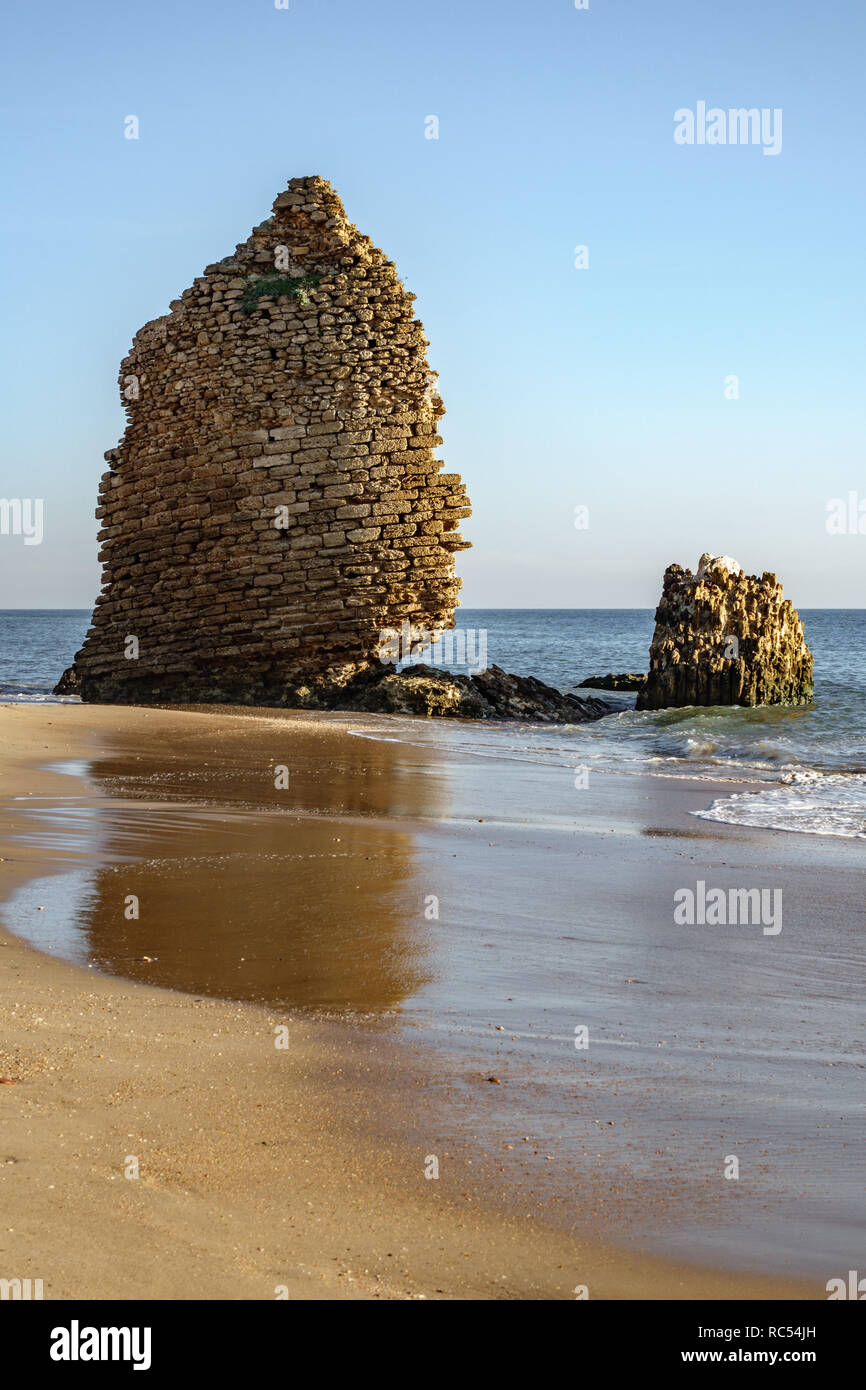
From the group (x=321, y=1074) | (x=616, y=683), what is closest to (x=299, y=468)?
(x=616, y=683)

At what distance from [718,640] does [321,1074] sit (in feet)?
53.6

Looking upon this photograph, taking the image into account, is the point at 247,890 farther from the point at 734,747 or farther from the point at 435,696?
the point at 435,696

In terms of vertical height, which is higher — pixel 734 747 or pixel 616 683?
pixel 616 683

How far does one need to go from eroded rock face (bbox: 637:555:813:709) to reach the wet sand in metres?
11.9

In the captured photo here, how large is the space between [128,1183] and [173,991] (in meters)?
1.39

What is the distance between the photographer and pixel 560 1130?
2.99 metres

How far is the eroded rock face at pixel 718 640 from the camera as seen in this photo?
18.6 meters

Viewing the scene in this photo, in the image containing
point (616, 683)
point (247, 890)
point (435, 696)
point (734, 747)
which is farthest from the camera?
point (616, 683)

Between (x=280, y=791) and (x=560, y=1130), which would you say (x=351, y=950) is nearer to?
(x=560, y=1130)

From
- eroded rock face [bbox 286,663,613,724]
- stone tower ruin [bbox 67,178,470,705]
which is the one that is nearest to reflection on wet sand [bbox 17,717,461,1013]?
eroded rock face [bbox 286,663,613,724]

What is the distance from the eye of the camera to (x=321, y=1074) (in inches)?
127

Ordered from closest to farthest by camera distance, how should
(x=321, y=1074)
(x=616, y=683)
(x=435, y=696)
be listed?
(x=321, y=1074) → (x=435, y=696) → (x=616, y=683)

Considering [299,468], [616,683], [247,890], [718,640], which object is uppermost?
[299,468]
